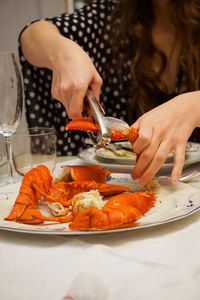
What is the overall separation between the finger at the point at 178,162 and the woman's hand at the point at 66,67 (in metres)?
0.26

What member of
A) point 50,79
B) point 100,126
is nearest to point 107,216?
point 100,126

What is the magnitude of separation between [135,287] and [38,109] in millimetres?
1319

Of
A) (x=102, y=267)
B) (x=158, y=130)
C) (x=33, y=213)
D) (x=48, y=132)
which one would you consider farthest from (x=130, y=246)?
(x=48, y=132)

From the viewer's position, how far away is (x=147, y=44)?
64.4 inches

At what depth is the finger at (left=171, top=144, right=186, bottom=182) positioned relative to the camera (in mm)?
721

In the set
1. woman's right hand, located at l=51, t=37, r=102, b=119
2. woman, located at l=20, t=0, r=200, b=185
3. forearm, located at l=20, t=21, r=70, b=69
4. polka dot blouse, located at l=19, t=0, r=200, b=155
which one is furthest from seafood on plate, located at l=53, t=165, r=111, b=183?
polka dot blouse, located at l=19, t=0, r=200, b=155

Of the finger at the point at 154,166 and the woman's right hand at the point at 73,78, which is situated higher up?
the woman's right hand at the point at 73,78

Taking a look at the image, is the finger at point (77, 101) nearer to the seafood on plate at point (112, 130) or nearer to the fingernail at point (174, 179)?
the seafood on plate at point (112, 130)

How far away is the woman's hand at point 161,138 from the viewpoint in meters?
0.72

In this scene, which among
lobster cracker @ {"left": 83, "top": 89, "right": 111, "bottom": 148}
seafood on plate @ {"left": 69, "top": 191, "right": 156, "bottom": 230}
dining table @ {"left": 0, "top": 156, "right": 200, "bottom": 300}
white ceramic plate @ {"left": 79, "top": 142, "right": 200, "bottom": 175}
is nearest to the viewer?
dining table @ {"left": 0, "top": 156, "right": 200, "bottom": 300}

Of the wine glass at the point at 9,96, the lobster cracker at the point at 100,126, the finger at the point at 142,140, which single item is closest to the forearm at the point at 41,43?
the wine glass at the point at 9,96

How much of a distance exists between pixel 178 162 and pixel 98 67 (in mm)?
1120

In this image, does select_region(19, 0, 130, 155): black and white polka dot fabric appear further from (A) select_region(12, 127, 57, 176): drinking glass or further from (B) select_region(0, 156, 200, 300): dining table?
(B) select_region(0, 156, 200, 300): dining table

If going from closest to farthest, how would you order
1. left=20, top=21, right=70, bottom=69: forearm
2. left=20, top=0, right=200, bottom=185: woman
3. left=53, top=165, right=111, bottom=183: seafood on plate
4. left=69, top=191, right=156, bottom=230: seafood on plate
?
1. left=69, top=191, right=156, bottom=230: seafood on plate
2. left=53, top=165, right=111, bottom=183: seafood on plate
3. left=20, top=21, right=70, bottom=69: forearm
4. left=20, top=0, right=200, bottom=185: woman
